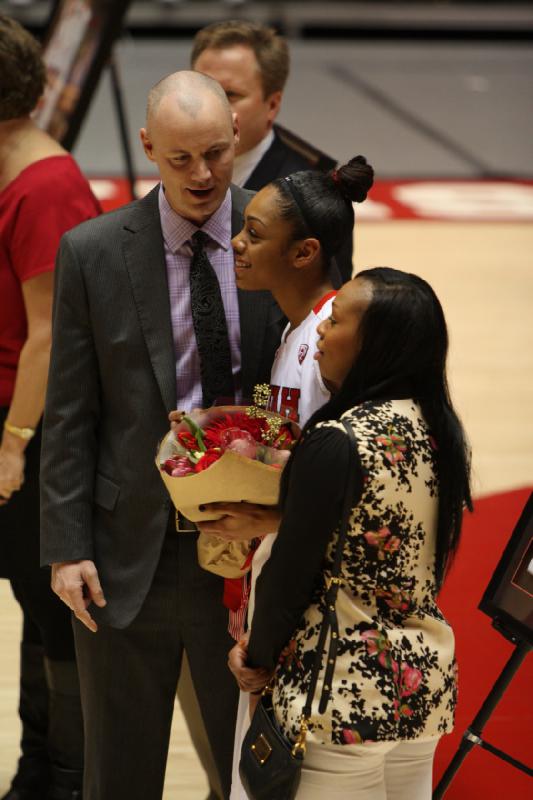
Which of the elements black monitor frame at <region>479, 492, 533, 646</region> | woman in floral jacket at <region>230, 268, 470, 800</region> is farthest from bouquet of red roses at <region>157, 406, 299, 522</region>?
black monitor frame at <region>479, 492, 533, 646</region>

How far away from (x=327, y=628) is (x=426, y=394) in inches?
16.4

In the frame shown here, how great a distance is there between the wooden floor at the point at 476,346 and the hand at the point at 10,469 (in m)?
0.90

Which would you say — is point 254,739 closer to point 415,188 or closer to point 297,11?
point 415,188

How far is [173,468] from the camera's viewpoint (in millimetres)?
2104

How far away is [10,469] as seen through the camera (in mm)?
2994

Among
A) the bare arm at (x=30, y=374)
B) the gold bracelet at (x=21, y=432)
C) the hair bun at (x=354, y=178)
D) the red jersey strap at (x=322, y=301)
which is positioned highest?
the hair bun at (x=354, y=178)

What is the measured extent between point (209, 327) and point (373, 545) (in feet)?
2.19

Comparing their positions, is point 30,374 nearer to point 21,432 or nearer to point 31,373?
point 31,373

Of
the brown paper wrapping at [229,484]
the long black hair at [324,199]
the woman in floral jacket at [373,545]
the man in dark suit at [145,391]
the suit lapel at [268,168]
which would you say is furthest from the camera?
the suit lapel at [268,168]

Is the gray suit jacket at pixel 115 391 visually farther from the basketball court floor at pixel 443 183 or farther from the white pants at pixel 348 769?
the basketball court floor at pixel 443 183

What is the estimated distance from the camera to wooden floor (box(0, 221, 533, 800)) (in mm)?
3654

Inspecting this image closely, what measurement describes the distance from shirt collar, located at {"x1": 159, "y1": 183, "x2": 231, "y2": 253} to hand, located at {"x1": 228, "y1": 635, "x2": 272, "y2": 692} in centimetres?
81

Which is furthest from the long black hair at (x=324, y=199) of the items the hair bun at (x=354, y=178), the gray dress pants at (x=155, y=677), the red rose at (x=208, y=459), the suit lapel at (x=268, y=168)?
the suit lapel at (x=268, y=168)

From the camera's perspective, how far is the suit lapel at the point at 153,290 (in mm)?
2316
